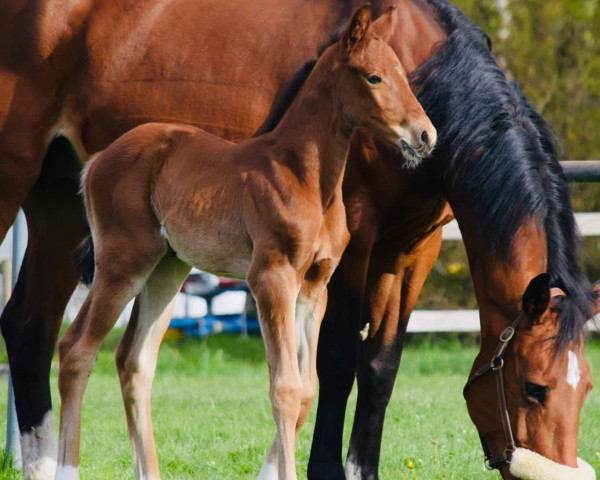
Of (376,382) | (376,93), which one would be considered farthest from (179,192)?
(376,382)

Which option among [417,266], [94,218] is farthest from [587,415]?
[94,218]

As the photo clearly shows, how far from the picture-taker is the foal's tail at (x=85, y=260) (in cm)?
441

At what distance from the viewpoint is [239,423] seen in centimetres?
580

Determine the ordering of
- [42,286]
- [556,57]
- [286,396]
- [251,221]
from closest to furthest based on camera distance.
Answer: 1. [286,396]
2. [251,221]
3. [42,286]
4. [556,57]

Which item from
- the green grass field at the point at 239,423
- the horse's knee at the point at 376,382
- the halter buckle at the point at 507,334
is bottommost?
the green grass field at the point at 239,423

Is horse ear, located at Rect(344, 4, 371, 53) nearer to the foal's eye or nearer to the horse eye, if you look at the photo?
the foal's eye

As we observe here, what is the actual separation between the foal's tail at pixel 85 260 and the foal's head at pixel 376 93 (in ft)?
4.96

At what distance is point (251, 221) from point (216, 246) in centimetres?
18

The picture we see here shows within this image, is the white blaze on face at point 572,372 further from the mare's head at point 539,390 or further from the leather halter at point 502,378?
the leather halter at point 502,378

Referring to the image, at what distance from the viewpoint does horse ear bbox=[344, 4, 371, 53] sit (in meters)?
3.34

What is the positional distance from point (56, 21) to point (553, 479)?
3016mm

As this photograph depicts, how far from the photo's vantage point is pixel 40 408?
4949 millimetres

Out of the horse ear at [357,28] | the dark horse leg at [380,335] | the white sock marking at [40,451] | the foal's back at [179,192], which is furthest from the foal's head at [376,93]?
the white sock marking at [40,451]

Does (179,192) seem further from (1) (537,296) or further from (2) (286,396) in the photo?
(1) (537,296)
